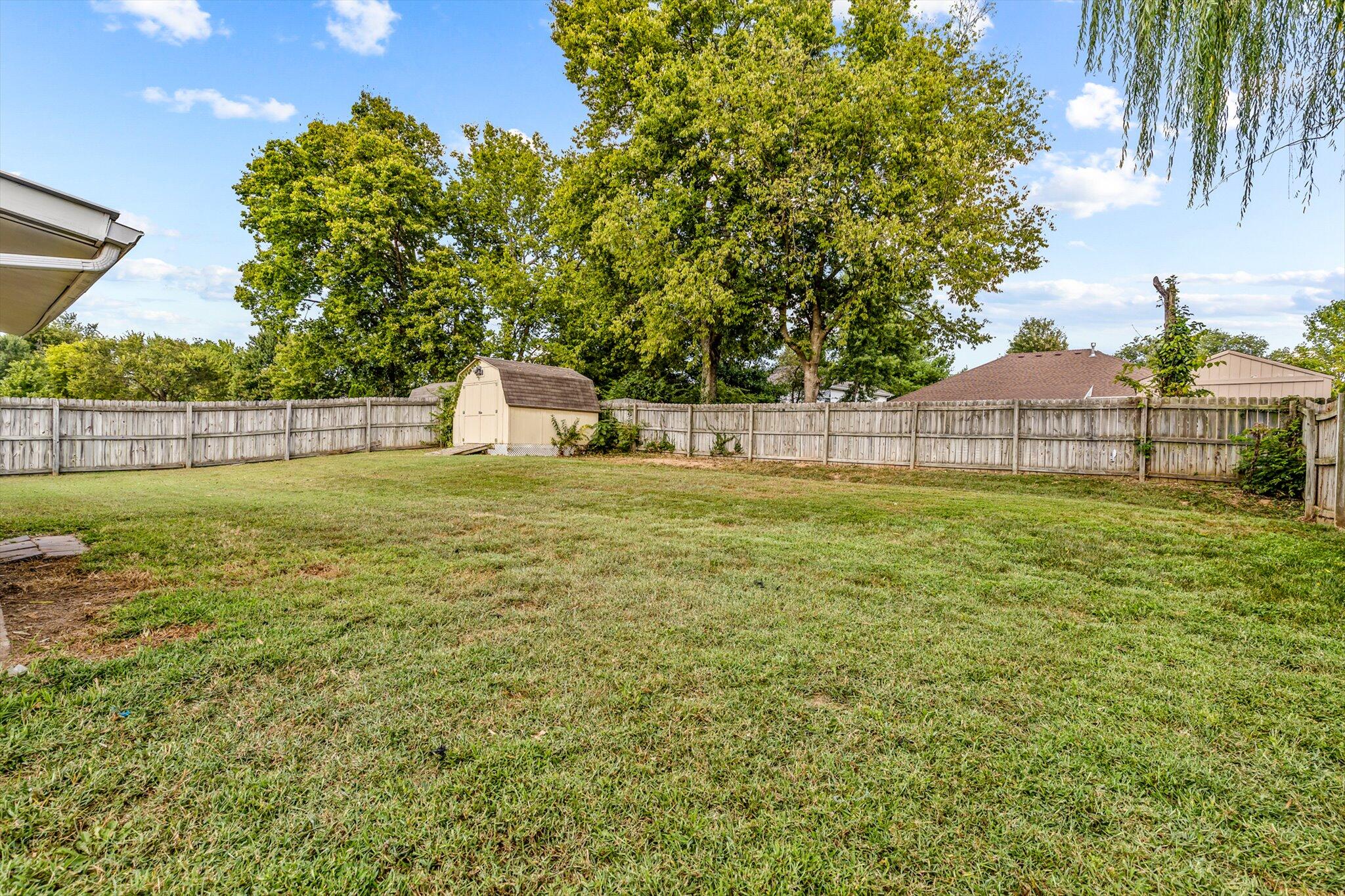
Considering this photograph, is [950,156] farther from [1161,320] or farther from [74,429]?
[74,429]

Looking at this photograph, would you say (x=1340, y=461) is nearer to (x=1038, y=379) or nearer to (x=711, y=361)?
(x=1038, y=379)

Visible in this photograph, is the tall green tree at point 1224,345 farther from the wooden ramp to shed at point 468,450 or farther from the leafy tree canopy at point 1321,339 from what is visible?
the wooden ramp to shed at point 468,450

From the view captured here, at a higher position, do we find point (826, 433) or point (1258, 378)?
point (1258, 378)

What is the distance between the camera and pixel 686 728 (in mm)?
2211

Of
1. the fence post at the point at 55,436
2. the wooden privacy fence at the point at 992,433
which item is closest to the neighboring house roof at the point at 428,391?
the wooden privacy fence at the point at 992,433

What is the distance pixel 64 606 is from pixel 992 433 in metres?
14.4

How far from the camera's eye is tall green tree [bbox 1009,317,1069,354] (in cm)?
3644

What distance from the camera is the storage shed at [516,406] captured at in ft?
56.4

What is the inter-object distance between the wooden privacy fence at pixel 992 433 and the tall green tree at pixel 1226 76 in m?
8.17

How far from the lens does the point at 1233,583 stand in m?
4.43

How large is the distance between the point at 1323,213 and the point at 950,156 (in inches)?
516

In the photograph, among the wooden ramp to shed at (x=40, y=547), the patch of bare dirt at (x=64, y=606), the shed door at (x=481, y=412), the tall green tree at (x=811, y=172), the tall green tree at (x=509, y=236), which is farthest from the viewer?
the tall green tree at (x=509, y=236)

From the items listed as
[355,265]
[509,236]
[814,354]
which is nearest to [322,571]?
[814,354]

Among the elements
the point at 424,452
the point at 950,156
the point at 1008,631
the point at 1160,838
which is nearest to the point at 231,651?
the point at 1160,838
